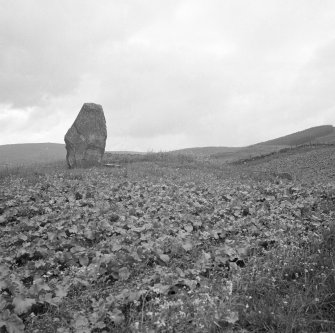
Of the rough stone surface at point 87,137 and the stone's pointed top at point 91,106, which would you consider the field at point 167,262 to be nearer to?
the rough stone surface at point 87,137

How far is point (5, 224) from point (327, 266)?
852cm

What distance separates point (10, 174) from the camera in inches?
733

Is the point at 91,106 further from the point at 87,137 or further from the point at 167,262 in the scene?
the point at 167,262

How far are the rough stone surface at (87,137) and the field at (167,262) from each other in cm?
1071

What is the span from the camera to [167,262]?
6367mm

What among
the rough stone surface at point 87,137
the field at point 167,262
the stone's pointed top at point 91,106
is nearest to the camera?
the field at point 167,262

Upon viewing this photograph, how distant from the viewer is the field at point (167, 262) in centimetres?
423

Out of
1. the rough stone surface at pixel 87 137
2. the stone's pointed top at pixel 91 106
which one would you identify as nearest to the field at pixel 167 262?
the rough stone surface at pixel 87 137

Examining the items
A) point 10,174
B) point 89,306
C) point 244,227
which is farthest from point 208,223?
point 10,174

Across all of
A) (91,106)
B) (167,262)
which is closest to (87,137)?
(91,106)

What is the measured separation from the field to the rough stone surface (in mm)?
10709

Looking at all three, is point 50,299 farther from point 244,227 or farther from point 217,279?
point 244,227

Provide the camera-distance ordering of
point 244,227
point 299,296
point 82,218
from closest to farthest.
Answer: point 299,296
point 244,227
point 82,218

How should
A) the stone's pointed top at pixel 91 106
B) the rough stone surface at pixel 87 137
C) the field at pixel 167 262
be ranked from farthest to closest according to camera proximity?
the stone's pointed top at pixel 91 106 → the rough stone surface at pixel 87 137 → the field at pixel 167 262
